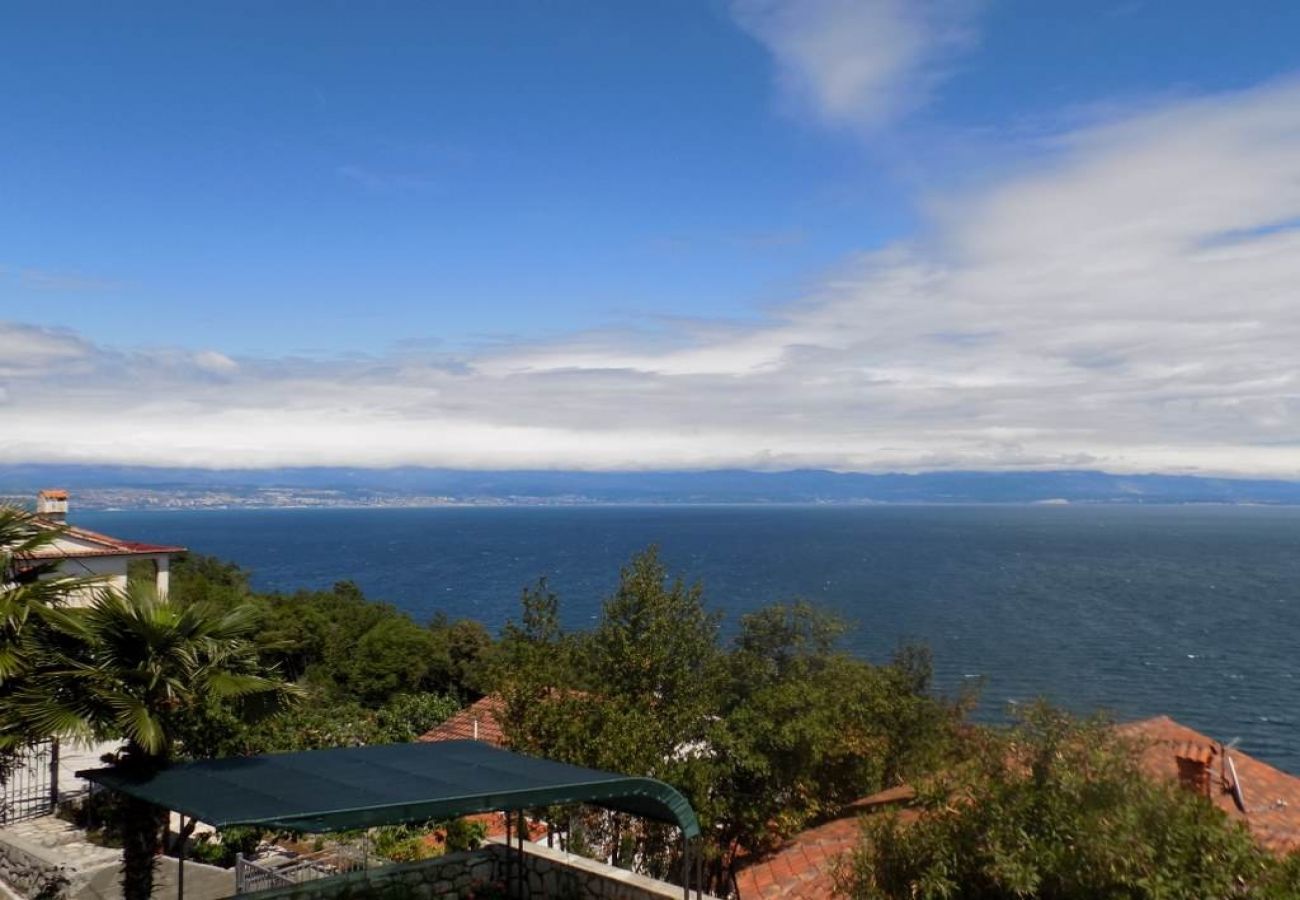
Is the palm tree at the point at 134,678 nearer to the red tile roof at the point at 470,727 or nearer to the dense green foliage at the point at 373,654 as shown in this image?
the red tile roof at the point at 470,727

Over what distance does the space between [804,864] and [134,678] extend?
37.0 ft

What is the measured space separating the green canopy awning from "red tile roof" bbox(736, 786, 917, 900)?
16.9ft

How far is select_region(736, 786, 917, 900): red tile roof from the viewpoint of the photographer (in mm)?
15234

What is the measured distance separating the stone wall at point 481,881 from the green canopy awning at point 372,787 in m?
0.81

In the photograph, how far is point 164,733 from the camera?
9.77m

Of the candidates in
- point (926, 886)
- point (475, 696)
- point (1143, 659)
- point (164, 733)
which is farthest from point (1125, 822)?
point (1143, 659)

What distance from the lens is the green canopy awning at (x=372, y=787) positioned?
8.14m

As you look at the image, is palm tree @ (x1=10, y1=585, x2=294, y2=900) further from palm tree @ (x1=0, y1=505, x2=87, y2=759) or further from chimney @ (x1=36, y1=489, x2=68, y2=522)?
chimney @ (x1=36, y1=489, x2=68, y2=522)

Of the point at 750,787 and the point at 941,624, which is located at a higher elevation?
the point at 750,787

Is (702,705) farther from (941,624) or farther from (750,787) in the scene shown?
(941,624)

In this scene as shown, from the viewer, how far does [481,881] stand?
1195cm

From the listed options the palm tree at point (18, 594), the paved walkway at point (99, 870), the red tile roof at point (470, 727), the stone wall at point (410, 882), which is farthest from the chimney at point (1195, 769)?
the red tile roof at point (470, 727)

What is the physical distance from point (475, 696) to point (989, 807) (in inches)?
1734

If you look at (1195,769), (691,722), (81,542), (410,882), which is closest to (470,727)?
(81,542)
